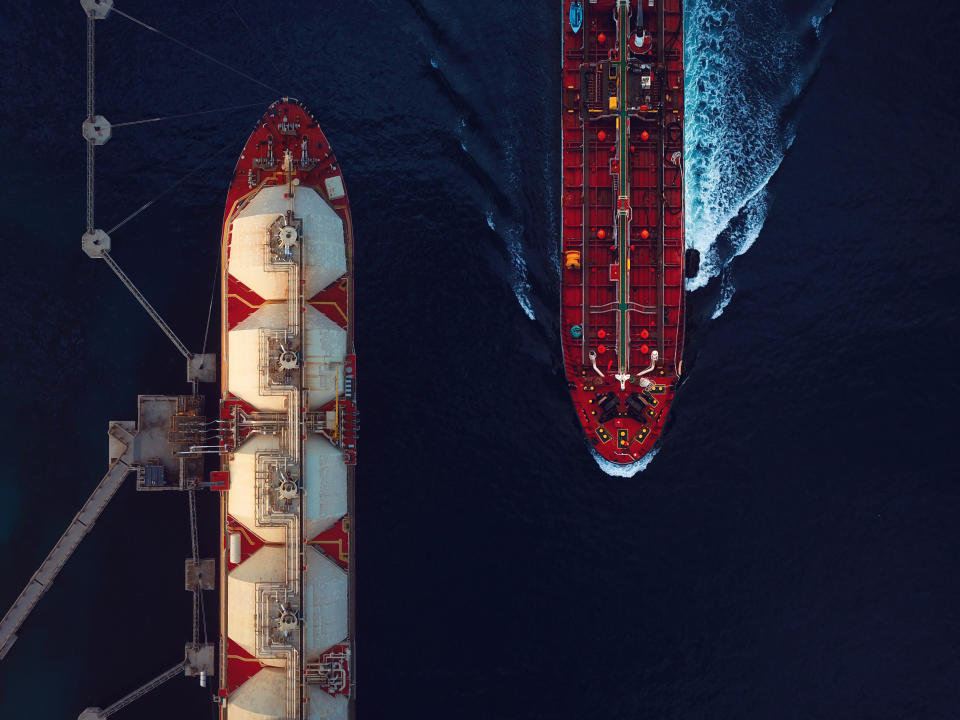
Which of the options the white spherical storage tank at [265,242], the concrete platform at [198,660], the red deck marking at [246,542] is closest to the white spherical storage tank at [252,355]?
the white spherical storage tank at [265,242]

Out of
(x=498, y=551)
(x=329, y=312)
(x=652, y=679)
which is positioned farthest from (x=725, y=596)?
(x=329, y=312)

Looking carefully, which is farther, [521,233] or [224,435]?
[521,233]

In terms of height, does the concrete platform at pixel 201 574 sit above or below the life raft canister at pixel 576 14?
below

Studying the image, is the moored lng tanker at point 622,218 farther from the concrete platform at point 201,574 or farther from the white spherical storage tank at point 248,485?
the concrete platform at point 201,574

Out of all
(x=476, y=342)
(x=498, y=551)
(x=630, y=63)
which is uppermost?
(x=630, y=63)

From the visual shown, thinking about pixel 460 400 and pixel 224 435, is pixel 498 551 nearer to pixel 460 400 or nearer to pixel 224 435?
pixel 460 400
